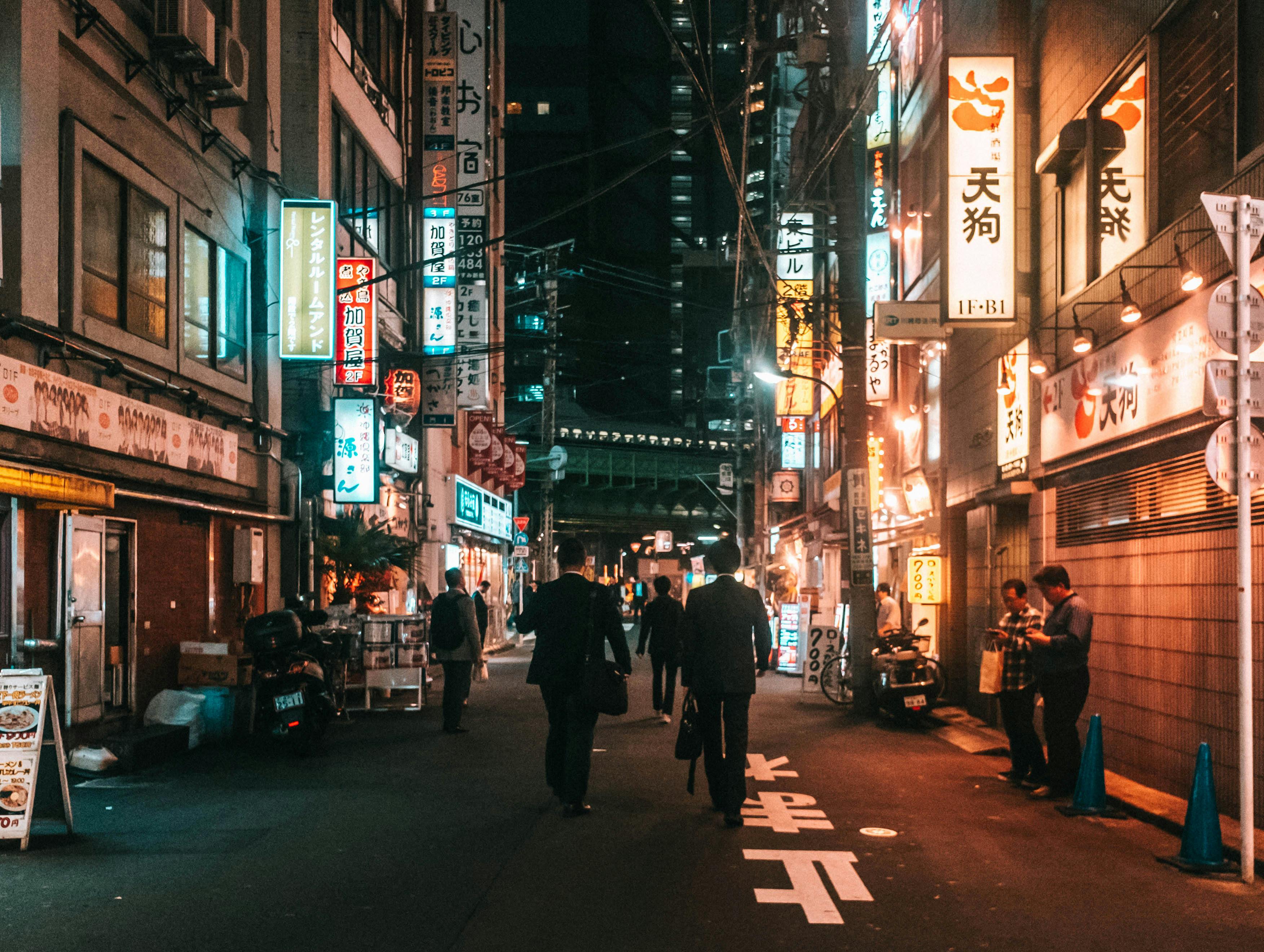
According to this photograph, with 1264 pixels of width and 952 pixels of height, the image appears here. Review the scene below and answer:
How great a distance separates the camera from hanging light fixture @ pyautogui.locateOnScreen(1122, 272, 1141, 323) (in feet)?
35.0

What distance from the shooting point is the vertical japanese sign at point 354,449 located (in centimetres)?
1930

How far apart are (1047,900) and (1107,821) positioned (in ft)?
9.46

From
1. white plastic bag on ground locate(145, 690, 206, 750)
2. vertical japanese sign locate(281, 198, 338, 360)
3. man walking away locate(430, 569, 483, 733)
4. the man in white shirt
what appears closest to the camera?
white plastic bag on ground locate(145, 690, 206, 750)

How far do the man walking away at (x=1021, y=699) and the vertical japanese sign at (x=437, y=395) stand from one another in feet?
54.9

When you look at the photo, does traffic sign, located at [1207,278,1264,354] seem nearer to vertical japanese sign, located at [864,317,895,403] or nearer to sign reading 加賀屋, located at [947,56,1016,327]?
sign reading 加賀屋, located at [947,56,1016,327]

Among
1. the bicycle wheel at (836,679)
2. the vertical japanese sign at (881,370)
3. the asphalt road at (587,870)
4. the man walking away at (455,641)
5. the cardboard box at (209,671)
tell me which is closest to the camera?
the asphalt road at (587,870)

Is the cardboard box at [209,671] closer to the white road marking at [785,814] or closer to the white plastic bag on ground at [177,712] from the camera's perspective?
the white plastic bag on ground at [177,712]

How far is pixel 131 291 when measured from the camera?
13422mm

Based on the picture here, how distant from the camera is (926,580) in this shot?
19.1 meters

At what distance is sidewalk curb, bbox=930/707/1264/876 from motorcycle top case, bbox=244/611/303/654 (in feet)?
25.2

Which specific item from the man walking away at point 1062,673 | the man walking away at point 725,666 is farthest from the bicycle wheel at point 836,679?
the man walking away at point 725,666

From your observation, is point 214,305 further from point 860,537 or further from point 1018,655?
point 1018,655

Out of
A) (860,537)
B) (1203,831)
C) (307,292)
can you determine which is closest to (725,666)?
(1203,831)

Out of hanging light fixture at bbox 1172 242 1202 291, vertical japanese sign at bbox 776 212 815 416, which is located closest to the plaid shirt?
hanging light fixture at bbox 1172 242 1202 291
